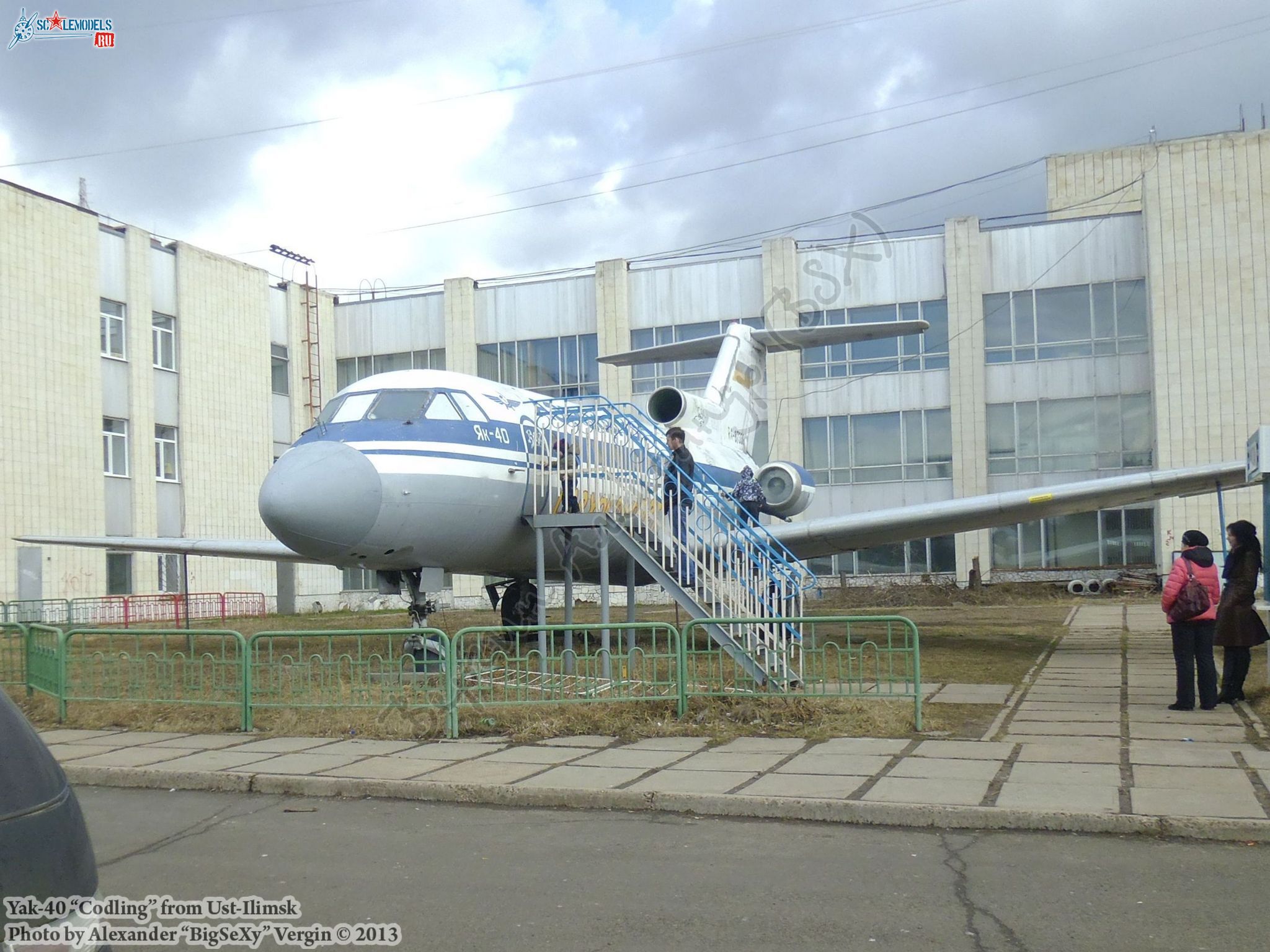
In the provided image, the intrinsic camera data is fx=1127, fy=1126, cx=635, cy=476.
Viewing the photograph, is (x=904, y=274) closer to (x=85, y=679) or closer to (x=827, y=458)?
(x=827, y=458)

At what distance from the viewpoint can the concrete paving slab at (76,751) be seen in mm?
8836

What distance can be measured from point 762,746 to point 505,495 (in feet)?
17.3

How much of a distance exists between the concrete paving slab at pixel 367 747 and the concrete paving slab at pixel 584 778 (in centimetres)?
161

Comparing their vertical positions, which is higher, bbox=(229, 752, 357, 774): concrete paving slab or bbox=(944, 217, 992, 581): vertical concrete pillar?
bbox=(944, 217, 992, 581): vertical concrete pillar

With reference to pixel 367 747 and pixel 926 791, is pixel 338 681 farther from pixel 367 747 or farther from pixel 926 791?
pixel 926 791

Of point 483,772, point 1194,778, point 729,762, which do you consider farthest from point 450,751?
point 1194,778

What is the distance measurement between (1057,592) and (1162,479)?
19.8 metres

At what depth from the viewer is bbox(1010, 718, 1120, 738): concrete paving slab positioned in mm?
8742

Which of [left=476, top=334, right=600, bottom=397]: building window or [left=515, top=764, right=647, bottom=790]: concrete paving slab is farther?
[left=476, top=334, right=600, bottom=397]: building window

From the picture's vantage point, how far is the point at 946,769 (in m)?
7.50

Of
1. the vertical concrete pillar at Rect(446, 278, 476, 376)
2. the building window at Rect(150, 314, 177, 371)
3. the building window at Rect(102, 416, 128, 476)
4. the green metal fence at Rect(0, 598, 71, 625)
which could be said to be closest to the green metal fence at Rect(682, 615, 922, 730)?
the green metal fence at Rect(0, 598, 71, 625)

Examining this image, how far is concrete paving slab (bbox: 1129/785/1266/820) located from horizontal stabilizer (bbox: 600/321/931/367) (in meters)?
12.2

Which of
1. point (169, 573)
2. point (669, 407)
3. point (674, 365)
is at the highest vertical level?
point (674, 365)

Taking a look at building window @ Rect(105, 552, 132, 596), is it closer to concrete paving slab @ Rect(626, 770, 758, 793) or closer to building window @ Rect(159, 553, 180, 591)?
building window @ Rect(159, 553, 180, 591)
